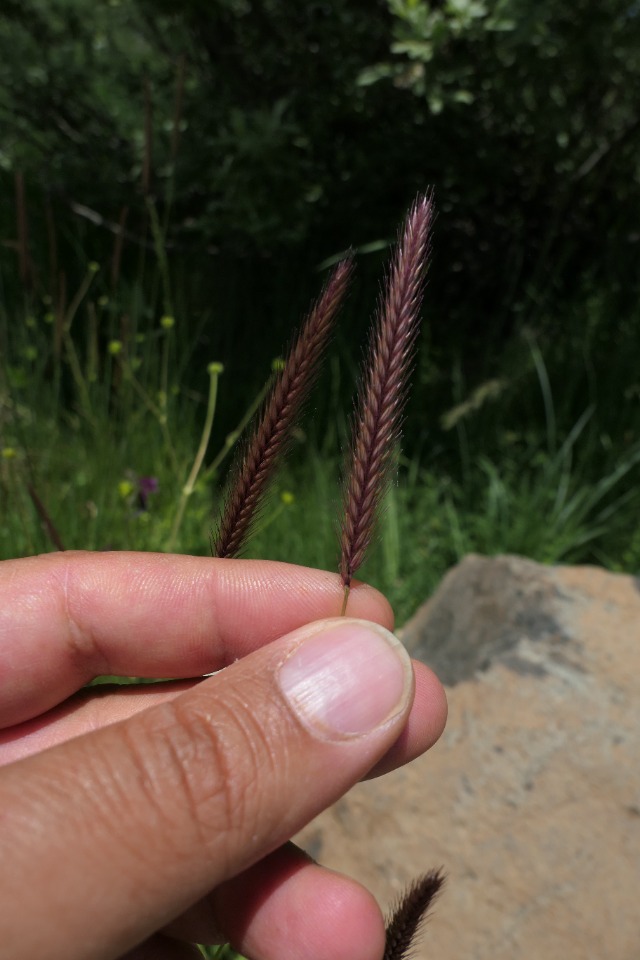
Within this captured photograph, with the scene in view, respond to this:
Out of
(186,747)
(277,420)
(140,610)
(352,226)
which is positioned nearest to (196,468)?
(140,610)

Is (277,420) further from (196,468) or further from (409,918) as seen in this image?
(196,468)

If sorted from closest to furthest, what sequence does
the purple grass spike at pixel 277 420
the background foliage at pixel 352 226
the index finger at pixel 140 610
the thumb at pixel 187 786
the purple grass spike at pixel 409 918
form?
the thumb at pixel 187 786 → the purple grass spike at pixel 277 420 → the purple grass spike at pixel 409 918 → the index finger at pixel 140 610 → the background foliage at pixel 352 226

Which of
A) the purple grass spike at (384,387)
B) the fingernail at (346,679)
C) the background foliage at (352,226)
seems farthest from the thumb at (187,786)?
the background foliage at (352,226)

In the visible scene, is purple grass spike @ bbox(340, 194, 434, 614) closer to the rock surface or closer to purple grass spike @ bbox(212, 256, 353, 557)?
purple grass spike @ bbox(212, 256, 353, 557)

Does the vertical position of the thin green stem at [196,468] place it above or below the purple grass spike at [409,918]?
above

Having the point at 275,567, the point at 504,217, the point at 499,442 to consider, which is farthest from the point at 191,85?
the point at 275,567

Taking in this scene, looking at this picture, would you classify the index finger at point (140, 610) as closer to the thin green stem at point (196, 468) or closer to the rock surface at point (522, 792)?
the thin green stem at point (196, 468)

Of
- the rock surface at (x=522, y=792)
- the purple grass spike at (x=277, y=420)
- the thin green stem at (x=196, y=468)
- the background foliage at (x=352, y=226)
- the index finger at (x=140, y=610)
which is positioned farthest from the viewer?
the background foliage at (x=352, y=226)

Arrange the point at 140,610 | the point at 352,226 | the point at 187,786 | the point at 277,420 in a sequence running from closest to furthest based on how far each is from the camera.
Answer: the point at 187,786
the point at 277,420
the point at 140,610
the point at 352,226
